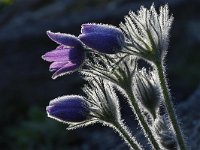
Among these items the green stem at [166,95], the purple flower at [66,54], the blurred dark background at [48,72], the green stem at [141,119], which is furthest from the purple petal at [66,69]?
the blurred dark background at [48,72]

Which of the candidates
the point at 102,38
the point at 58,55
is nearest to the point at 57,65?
the point at 58,55

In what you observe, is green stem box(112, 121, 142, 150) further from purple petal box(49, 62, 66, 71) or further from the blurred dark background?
the blurred dark background

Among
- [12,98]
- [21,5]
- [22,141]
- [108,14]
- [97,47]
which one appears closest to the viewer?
[97,47]

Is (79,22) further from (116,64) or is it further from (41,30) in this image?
(116,64)

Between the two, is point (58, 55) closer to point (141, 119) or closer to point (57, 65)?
point (57, 65)

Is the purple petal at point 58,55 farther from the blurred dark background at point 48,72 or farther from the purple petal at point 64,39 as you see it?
the blurred dark background at point 48,72

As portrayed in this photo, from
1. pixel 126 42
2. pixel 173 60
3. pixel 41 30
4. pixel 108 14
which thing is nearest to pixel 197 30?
pixel 173 60

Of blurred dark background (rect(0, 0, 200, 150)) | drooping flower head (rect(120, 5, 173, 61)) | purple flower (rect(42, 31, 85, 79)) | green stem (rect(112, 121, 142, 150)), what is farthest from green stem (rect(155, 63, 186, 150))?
blurred dark background (rect(0, 0, 200, 150))
